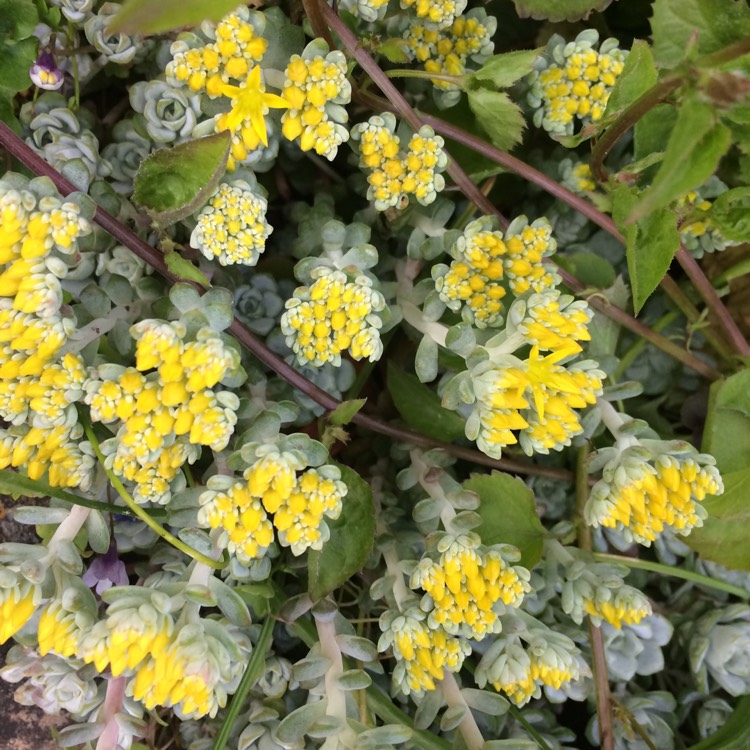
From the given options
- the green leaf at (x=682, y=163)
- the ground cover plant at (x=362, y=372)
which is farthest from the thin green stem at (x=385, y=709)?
the green leaf at (x=682, y=163)

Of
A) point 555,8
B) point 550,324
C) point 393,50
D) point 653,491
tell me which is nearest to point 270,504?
point 550,324

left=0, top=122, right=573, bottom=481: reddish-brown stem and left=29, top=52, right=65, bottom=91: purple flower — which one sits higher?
left=29, top=52, right=65, bottom=91: purple flower

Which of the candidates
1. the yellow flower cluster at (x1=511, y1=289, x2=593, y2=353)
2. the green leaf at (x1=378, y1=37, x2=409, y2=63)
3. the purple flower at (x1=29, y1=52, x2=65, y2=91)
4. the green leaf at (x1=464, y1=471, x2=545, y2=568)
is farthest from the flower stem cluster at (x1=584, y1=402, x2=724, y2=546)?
the purple flower at (x1=29, y1=52, x2=65, y2=91)

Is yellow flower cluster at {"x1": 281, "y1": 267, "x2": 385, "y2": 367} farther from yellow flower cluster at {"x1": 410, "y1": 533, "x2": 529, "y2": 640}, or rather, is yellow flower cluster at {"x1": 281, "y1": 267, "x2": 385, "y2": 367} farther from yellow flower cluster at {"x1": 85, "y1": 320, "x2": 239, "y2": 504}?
yellow flower cluster at {"x1": 410, "y1": 533, "x2": 529, "y2": 640}

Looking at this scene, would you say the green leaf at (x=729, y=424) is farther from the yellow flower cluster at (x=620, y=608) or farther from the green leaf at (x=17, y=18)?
the green leaf at (x=17, y=18)

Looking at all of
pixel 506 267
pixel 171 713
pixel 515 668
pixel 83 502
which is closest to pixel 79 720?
pixel 171 713

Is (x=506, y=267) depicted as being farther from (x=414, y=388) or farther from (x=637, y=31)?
(x=637, y=31)
